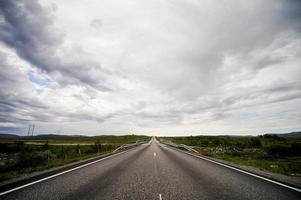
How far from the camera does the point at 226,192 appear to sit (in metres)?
5.40

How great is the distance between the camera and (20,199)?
15.2 feet

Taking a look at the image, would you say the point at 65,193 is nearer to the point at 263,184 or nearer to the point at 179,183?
the point at 179,183

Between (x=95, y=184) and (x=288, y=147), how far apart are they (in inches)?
1240

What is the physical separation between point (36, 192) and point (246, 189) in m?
6.73

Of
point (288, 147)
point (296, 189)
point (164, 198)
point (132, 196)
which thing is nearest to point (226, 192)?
point (164, 198)

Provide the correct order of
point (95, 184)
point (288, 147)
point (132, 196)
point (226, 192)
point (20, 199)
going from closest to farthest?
point (20, 199) < point (132, 196) < point (226, 192) < point (95, 184) < point (288, 147)

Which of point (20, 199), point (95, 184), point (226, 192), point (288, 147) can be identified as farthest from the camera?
point (288, 147)

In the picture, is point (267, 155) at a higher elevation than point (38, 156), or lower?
lower

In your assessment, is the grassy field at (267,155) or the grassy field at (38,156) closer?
the grassy field at (38,156)

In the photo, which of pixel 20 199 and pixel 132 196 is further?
pixel 132 196

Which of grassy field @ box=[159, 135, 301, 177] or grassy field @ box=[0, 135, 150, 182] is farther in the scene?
grassy field @ box=[159, 135, 301, 177]

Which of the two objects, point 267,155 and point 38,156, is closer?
point 38,156

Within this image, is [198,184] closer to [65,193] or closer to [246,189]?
[246,189]

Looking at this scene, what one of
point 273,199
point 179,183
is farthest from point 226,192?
point 179,183
